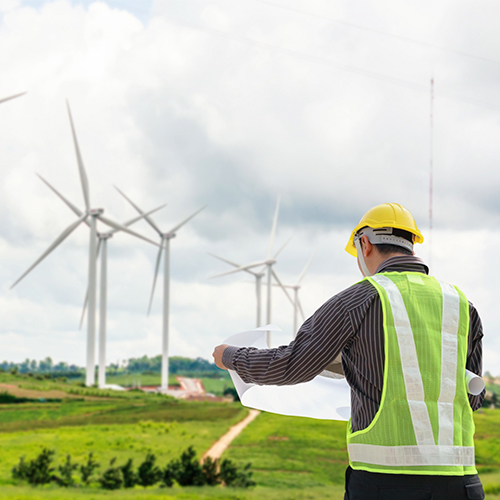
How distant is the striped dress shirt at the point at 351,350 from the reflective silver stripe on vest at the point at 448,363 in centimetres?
22

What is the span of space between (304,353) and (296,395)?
0.93m

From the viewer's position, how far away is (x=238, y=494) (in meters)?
17.4

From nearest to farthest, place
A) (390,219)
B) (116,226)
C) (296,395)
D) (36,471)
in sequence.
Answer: (390,219), (296,395), (36,471), (116,226)

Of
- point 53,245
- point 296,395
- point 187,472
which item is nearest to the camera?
point 296,395

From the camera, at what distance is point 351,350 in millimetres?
2627

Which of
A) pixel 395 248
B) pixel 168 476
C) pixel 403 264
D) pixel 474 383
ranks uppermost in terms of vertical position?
pixel 395 248

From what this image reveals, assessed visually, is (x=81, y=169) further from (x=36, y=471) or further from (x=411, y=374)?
(x=411, y=374)

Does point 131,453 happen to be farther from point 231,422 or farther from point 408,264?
point 408,264

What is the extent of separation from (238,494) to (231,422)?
9839 millimetres

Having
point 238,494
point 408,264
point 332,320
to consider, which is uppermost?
point 408,264

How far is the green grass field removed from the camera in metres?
17.8

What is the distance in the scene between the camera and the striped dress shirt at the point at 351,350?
2.53m

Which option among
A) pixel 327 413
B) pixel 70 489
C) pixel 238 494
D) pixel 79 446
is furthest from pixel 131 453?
pixel 327 413

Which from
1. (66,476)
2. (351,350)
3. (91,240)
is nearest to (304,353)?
(351,350)
